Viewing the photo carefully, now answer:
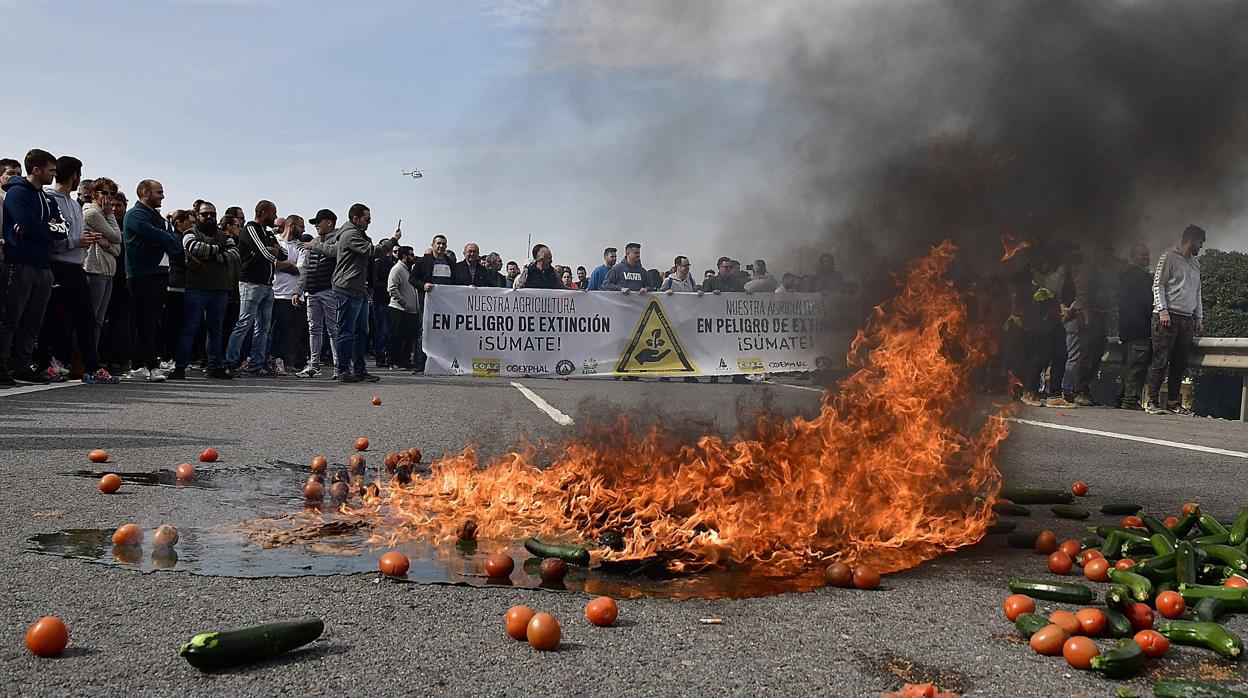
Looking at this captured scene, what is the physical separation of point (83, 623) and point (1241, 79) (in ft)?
23.1

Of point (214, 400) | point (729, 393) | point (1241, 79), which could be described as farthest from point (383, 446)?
point (729, 393)

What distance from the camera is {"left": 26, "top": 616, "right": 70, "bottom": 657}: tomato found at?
3174 millimetres

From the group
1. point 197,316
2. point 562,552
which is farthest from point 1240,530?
point 197,316

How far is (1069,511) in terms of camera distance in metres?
6.01

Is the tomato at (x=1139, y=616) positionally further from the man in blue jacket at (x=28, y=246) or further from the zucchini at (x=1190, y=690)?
the man in blue jacket at (x=28, y=246)

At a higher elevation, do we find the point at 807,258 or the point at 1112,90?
the point at 1112,90

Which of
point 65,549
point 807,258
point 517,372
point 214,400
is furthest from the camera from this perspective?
point 517,372

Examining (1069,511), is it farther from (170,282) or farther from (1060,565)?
(170,282)

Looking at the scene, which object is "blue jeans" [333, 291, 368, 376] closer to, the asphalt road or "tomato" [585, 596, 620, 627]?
the asphalt road

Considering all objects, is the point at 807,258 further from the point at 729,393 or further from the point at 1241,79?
the point at 729,393

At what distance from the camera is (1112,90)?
682 centimetres

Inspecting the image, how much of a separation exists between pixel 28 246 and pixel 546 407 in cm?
617

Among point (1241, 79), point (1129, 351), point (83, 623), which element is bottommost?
point (83, 623)

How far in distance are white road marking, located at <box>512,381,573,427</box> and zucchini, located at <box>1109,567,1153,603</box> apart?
20.1 ft
